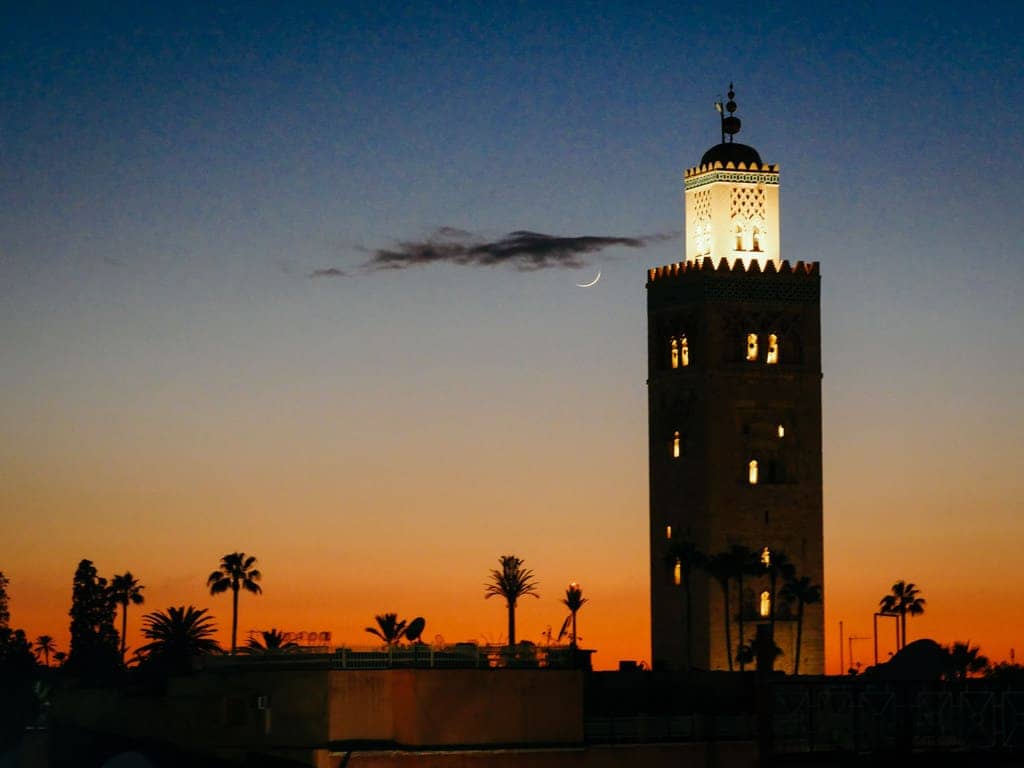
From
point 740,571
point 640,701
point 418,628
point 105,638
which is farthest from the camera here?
point 105,638

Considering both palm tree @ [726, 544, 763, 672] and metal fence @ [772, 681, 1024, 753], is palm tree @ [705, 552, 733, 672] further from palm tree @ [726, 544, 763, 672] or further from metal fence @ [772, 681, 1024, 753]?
metal fence @ [772, 681, 1024, 753]

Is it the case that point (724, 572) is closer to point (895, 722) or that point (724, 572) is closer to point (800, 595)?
point (800, 595)

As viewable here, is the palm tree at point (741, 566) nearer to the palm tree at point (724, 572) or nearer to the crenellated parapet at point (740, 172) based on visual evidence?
the palm tree at point (724, 572)

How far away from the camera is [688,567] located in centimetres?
14338

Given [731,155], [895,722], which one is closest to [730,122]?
[731,155]

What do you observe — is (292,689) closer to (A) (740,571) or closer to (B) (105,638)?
(A) (740,571)

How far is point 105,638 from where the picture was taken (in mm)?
194625

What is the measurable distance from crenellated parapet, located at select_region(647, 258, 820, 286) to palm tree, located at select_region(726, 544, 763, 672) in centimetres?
1361

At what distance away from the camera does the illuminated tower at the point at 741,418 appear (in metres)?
144

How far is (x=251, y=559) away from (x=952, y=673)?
41.8 meters

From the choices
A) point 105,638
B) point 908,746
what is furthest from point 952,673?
point 908,746

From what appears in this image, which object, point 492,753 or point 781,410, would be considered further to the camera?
point 781,410

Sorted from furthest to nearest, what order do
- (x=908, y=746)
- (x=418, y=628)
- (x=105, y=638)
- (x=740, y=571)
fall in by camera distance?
(x=105, y=638) → (x=740, y=571) → (x=418, y=628) → (x=908, y=746)

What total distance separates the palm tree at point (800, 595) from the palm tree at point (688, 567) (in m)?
4.71
